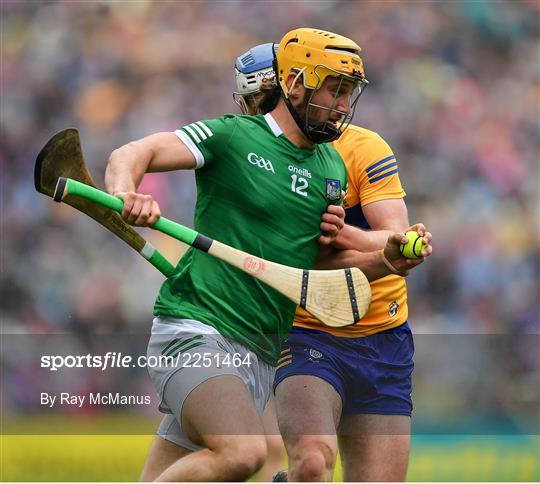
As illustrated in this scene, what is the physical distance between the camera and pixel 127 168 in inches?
134

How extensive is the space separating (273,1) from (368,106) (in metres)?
1.15

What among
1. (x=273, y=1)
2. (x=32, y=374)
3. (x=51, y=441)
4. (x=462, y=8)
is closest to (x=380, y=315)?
(x=51, y=441)

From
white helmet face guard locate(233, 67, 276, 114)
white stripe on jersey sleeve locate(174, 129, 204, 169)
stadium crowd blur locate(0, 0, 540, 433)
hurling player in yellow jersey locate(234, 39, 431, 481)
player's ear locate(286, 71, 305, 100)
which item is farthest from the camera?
stadium crowd blur locate(0, 0, 540, 433)

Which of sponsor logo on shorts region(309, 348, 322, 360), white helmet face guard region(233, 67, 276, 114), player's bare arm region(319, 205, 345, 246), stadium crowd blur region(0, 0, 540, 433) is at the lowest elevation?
sponsor logo on shorts region(309, 348, 322, 360)

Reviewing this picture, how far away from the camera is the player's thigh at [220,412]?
328 centimetres

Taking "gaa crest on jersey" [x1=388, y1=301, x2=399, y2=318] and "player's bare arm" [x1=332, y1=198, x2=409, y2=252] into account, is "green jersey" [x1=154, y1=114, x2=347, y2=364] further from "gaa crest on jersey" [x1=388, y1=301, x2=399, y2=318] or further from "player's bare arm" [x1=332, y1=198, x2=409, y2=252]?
"gaa crest on jersey" [x1=388, y1=301, x2=399, y2=318]

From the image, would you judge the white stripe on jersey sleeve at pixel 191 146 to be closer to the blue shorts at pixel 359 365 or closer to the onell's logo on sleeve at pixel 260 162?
the onell's logo on sleeve at pixel 260 162

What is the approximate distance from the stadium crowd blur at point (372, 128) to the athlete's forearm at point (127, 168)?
3.19m

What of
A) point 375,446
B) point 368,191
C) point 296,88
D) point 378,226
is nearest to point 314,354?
point 375,446

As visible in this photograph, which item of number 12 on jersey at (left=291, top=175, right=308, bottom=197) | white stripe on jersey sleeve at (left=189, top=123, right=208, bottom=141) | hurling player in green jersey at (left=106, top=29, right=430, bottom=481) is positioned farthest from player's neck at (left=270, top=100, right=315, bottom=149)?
white stripe on jersey sleeve at (left=189, top=123, right=208, bottom=141)

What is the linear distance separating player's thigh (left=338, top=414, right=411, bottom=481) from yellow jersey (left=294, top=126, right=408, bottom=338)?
0.34 m

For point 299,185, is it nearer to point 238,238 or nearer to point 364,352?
point 238,238

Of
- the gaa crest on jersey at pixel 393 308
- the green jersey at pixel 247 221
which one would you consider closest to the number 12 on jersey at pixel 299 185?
the green jersey at pixel 247 221

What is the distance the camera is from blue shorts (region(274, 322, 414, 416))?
4160 millimetres
